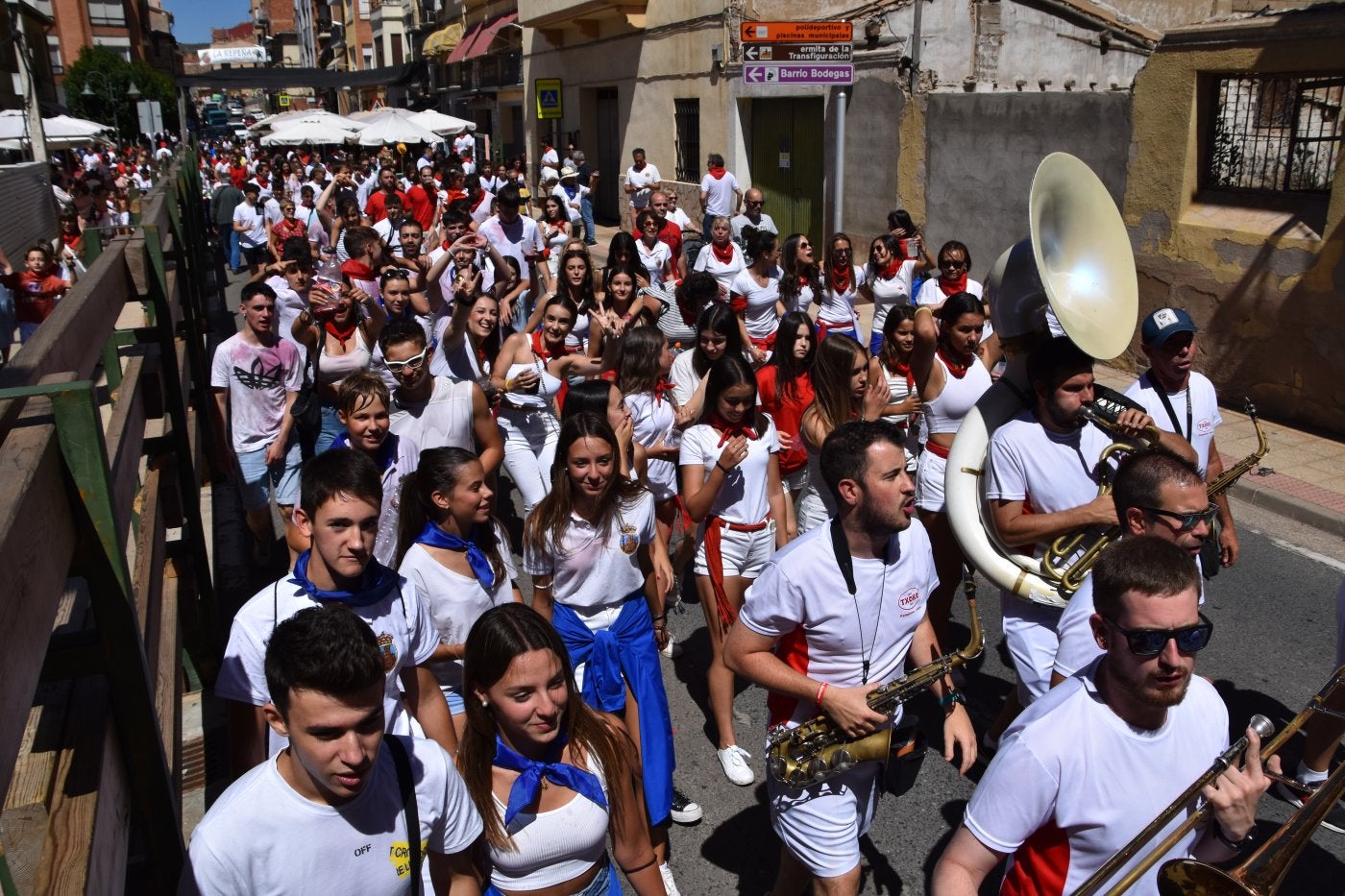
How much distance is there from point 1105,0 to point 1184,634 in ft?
60.6

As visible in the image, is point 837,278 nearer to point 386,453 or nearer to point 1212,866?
point 386,453

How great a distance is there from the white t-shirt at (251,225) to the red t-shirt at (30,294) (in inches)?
282

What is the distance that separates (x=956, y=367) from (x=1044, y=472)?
1.78 m

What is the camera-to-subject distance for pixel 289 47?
119 metres

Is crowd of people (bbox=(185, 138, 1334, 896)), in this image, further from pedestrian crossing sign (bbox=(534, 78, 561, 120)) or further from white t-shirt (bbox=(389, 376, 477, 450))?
pedestrian crossing sign (bbox=(534, 78, 561, 120))

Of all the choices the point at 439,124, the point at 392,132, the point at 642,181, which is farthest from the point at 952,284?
the point at 439,124

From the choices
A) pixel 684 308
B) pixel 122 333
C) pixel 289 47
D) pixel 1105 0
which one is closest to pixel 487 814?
pixel 122 333

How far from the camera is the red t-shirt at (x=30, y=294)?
10516 millimetres

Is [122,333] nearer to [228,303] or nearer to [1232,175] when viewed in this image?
[1232,175]

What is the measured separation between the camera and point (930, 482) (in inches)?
225

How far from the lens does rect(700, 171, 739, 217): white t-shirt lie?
1830cm

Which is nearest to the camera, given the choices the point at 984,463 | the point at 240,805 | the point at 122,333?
the point at 240,805

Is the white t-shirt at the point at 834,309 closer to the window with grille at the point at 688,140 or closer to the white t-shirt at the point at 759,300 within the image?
the white t-shirt at the point at 759,300

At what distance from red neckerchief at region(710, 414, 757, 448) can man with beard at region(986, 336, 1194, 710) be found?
1330 mm
